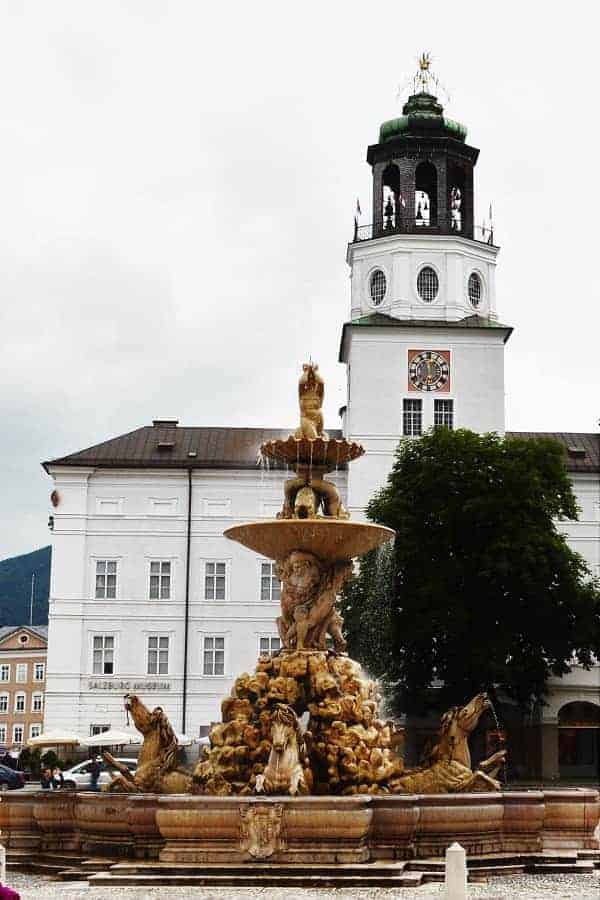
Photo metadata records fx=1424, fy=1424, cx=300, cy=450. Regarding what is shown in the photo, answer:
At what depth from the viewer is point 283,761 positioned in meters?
16.8

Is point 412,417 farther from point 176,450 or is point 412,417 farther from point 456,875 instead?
point 456,875

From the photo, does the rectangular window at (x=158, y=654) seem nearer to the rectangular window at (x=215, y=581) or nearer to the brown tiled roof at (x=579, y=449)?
the rectangular window at (x=215, y=581)

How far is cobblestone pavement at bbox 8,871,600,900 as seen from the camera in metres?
13.4

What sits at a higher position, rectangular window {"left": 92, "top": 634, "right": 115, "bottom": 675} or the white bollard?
rectangular window {"left": 92, "top": 634, "right": 115, "bottom": 675}

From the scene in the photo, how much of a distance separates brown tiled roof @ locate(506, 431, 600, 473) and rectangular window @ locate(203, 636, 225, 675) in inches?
579

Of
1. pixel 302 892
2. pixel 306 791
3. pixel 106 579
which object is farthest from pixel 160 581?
pixel 302 892

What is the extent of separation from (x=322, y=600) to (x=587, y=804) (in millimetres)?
4472

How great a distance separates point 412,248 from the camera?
190 ft

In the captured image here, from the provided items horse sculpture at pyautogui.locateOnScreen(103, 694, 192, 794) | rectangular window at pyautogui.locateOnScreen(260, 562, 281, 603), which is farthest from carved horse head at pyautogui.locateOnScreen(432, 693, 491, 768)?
rectangular window at pyautogui.locateOnScreen(260, 562, 281, 603)

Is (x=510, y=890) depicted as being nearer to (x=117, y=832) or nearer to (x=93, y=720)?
(x=117, y=832)

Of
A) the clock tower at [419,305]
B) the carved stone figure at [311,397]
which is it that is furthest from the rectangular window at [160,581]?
the carved stone figure at [311,397]

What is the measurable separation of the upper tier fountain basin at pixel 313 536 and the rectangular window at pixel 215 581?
3835 cm

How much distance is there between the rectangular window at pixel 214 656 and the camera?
5722 centimetres

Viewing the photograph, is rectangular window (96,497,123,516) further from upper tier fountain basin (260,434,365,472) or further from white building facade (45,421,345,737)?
upper tier fountain basin (260,434,365,472)
